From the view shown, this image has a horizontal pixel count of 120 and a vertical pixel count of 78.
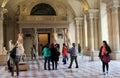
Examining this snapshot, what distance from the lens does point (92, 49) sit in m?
28.4

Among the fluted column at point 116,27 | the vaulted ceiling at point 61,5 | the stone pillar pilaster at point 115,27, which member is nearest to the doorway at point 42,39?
the vaulted ceiling at point 61,5

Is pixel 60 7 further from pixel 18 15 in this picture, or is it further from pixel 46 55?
pixel 46 55

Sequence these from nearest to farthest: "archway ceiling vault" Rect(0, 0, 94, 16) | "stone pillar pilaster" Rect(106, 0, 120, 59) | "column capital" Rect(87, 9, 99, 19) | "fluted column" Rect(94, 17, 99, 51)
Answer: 1. "stone pillar pilaster" Rect(106, 0, 120, 59)
2. "column capital" Rect(87, 9, 99, 19)
3. "fluted column" Rect(94, 17, 99, 51)
4. "archway ceiling vault" Rect(0, 0, 94, 16)

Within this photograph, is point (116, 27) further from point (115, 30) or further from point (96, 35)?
point (96, 35)

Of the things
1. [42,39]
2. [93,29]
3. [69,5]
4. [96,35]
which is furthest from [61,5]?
[96,35]

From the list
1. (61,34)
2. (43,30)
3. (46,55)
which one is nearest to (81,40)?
(61,34)

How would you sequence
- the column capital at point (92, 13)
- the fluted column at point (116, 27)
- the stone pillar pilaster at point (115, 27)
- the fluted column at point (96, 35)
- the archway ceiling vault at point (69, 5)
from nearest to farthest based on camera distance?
the stone pillar pilaster at point (115, 27), the fluted column at point (116, 27), the column capital at point (92, 13), the fluted column at point (96, 35), the archway ceiling vault at point (69, 5)

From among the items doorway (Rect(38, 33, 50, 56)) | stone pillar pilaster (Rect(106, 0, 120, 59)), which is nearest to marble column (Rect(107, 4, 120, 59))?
stone pillar pilaster (Rect(106, 0, 120, 59))

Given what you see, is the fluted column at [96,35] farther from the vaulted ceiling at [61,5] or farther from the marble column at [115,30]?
the vaulted ceiling at [61,5]

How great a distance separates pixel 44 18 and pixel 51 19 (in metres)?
0.97

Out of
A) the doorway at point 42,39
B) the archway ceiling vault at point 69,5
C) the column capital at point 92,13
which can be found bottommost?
the doorway at point 42,39

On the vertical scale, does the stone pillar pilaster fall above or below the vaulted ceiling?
below

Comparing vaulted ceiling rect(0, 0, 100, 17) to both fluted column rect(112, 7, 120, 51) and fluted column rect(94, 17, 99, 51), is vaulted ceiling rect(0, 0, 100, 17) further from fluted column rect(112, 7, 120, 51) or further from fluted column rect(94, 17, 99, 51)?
fluted column rect(112, 7, 120, 51)

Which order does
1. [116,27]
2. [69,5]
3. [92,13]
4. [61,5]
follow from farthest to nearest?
[61,5] < [69,5] < [92,13] < [116,27]
